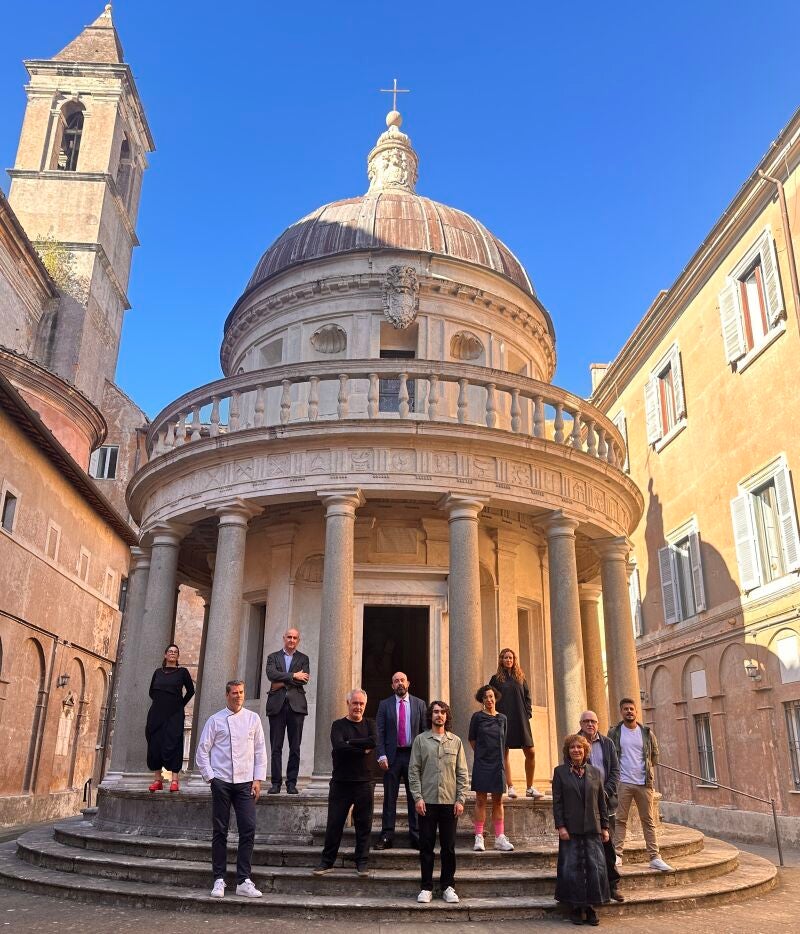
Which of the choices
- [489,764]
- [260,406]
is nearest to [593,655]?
[489,764]

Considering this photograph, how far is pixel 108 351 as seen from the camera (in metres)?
44.6

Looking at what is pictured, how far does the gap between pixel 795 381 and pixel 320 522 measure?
1121 centimetres

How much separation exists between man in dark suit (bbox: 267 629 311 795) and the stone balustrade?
3822mm

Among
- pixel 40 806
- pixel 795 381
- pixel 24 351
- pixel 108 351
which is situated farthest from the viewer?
pixel 108 351

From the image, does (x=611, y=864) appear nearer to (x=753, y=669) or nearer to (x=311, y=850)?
(x=311, y=850)

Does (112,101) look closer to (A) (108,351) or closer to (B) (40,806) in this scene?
(A) (108,351)

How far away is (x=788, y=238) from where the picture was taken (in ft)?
60.8

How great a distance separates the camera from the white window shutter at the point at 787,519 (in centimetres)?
1762

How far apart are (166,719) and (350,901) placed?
4.45 m

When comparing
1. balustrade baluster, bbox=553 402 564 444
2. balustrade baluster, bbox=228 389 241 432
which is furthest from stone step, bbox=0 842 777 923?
balustrade baluster, bbox=553 402 564 444

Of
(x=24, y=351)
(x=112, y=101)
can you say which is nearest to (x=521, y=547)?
(x=24, y=351)

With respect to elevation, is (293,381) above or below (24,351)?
below

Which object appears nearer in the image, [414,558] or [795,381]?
[414,558]

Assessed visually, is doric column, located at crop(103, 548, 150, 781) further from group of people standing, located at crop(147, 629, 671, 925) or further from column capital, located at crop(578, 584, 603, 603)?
column capital, located at crop(578, 584, 603, 603)
